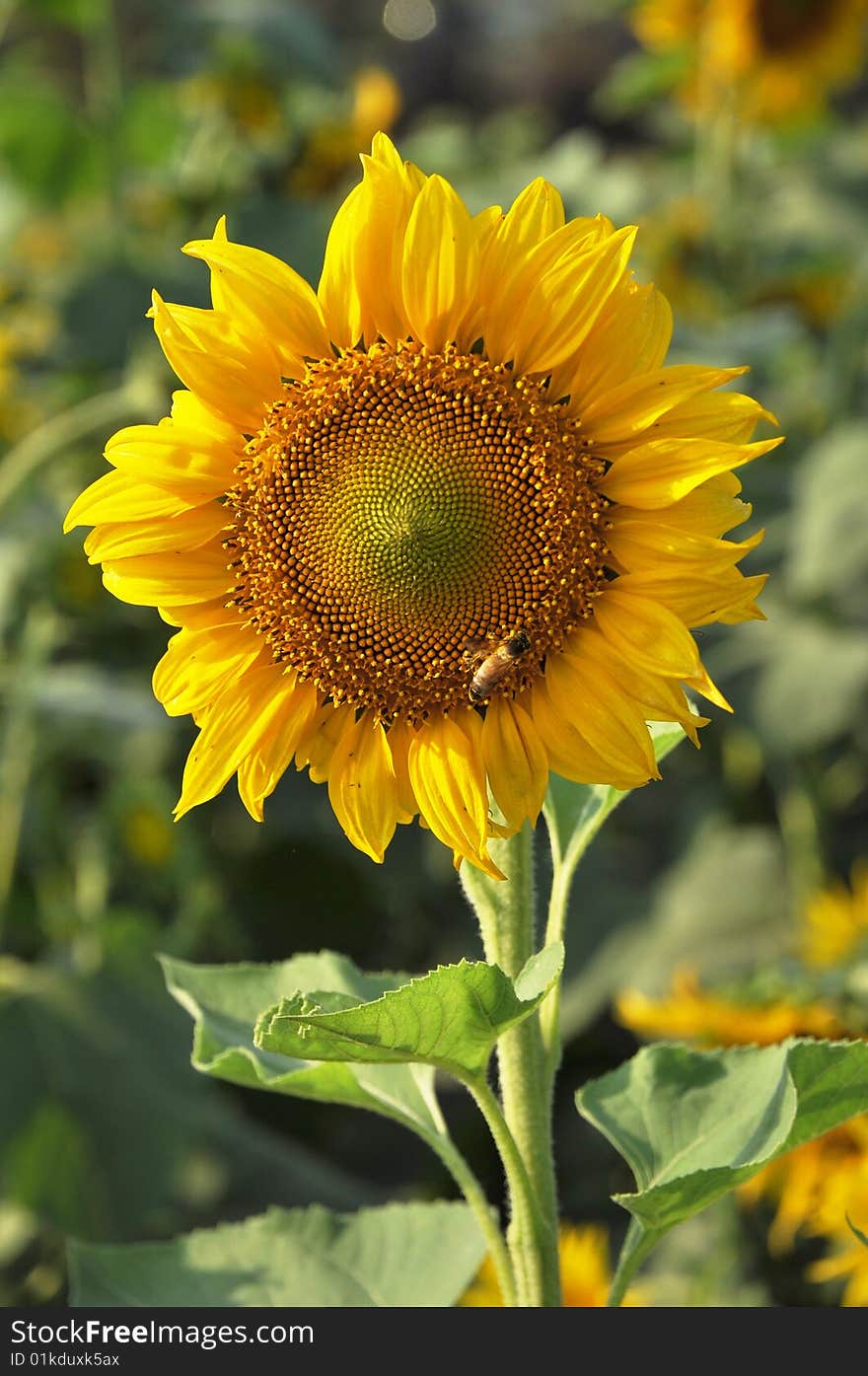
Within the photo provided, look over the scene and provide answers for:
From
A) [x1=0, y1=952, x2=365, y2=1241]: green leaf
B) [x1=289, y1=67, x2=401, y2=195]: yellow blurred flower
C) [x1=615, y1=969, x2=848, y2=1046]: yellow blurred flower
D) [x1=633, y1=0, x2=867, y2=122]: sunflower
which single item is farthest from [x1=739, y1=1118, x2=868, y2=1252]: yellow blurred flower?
[x1=633, y1=0, x2=867, y2=122]: sunflower

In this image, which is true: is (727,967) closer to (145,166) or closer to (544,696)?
(544,696)

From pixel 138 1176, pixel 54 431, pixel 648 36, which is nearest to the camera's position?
pixel 138 1176

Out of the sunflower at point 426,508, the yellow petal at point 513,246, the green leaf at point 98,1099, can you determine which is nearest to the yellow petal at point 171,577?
the sunflower at point 426,508

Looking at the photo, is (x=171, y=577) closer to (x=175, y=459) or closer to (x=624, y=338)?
(x=175, y=459)

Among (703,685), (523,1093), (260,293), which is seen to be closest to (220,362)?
(260,293)

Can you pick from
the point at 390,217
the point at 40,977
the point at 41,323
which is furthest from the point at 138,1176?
the point at 41,323
